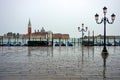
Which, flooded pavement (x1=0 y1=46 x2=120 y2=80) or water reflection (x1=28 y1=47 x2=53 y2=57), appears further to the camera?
water reflection (x1=28 y1=47 x2=53 y2=57)

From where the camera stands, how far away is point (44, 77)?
969 centimetres

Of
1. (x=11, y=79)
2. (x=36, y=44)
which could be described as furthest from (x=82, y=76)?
(x=36, y=44)

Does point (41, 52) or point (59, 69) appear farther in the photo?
point (41, 52)

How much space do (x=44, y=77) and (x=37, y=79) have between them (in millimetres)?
480

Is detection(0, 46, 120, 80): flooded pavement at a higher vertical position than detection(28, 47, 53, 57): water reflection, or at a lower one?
lower

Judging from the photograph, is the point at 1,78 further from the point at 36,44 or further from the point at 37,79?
the point at 36,44

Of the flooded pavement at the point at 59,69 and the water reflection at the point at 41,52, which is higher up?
the water reflection at the point at 41,52

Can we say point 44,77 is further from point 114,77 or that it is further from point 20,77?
point 114,77

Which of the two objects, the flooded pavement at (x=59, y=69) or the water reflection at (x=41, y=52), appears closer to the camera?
the flooded pavement at (x=59, y=69)

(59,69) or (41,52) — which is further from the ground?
(41,52)

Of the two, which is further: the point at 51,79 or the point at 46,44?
the point at 46,44

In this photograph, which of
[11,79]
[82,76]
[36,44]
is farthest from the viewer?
[36,44]

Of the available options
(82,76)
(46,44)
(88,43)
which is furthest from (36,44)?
(82,76)

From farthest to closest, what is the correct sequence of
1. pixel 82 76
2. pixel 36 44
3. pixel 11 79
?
1. pixel 36 44
2. pixel 82 76
3. pixel 11 79
